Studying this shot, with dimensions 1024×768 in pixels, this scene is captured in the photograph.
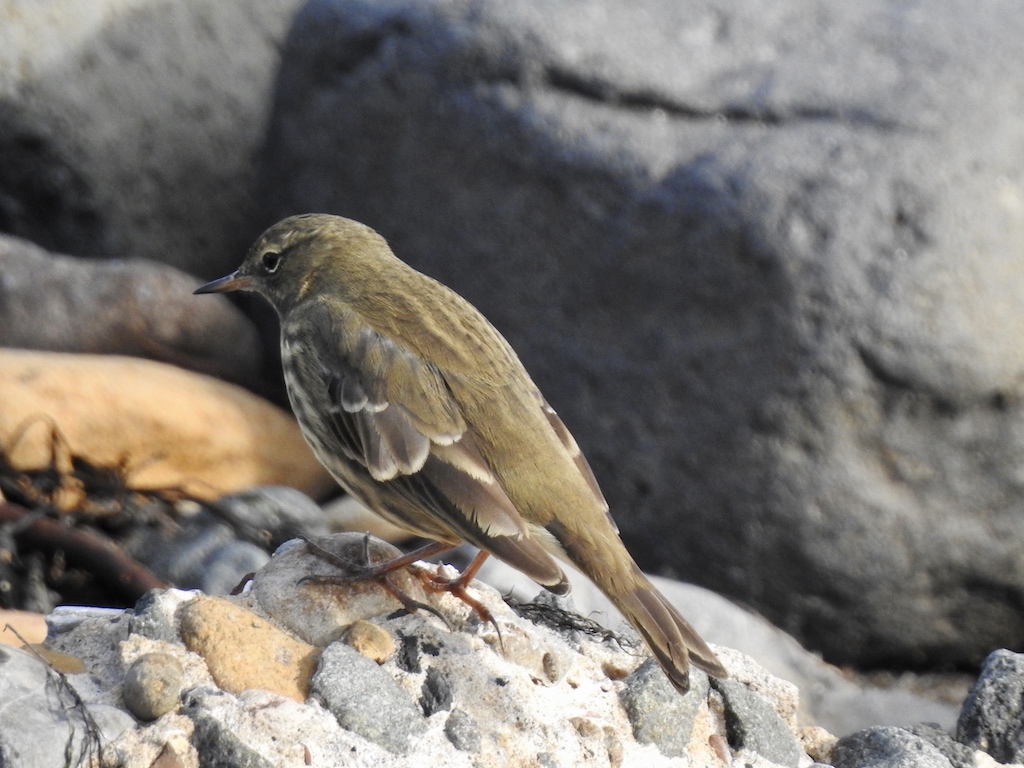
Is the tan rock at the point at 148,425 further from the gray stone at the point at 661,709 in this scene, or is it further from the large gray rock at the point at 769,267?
the gray stone at the point at 661,709

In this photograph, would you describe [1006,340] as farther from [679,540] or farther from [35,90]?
[35,90]

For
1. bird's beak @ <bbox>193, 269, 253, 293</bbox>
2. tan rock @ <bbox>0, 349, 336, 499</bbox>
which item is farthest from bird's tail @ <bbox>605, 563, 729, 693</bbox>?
tan rock @ <bbox>0, 349, 336, 499</bbox>

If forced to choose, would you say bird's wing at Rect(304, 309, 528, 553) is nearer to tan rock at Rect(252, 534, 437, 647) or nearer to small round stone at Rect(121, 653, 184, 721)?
tan rock at Rect(252, 534, 437, 647)

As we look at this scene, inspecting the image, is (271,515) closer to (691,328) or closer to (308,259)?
(308,259)

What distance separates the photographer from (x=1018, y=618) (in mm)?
6316

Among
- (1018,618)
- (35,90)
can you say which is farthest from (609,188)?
(35,90)

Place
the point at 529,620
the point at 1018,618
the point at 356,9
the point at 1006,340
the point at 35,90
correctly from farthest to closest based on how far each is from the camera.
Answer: the point at 35,90, the point at 356,9, the point at 1018,618, the point at 1006,340, the point at 529,620

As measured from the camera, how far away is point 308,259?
4516mm

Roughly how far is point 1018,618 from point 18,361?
4.52 meters

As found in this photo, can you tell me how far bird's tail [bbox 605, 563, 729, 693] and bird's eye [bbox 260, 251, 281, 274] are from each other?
1752 mm

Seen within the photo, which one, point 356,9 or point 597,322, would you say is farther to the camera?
point 356,9

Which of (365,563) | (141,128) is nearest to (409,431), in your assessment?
(365,563)

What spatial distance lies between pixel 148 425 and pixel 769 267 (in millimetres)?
2722

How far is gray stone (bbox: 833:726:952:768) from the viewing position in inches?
133
